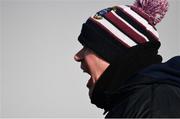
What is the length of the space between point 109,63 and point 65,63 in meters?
1.06

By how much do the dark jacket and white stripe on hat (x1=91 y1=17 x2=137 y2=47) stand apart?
51 millimetres

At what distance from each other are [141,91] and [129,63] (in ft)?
0.33

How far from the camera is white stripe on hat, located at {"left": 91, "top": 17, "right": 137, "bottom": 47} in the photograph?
0.71 meters

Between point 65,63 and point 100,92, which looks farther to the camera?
point 65,63

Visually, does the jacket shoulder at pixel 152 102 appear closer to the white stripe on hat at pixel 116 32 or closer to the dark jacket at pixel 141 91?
the dark jacket at pixel 141 91

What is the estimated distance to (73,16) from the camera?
179 cm

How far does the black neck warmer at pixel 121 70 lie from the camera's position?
0.68 metres

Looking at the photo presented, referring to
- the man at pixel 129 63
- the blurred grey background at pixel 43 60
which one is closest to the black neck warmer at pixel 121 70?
the man at pixel 129 63

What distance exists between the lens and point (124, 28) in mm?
729

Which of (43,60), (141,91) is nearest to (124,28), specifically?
(141,91)

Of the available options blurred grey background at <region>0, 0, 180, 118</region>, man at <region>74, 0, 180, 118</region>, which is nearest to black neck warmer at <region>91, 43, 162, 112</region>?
man at <region>74, 0, 180, 118</region>

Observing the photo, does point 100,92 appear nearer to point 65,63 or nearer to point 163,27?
point 65,63

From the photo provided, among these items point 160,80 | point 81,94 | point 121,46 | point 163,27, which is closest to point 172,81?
point 160,80

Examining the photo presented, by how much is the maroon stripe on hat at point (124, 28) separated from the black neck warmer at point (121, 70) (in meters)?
0.02
